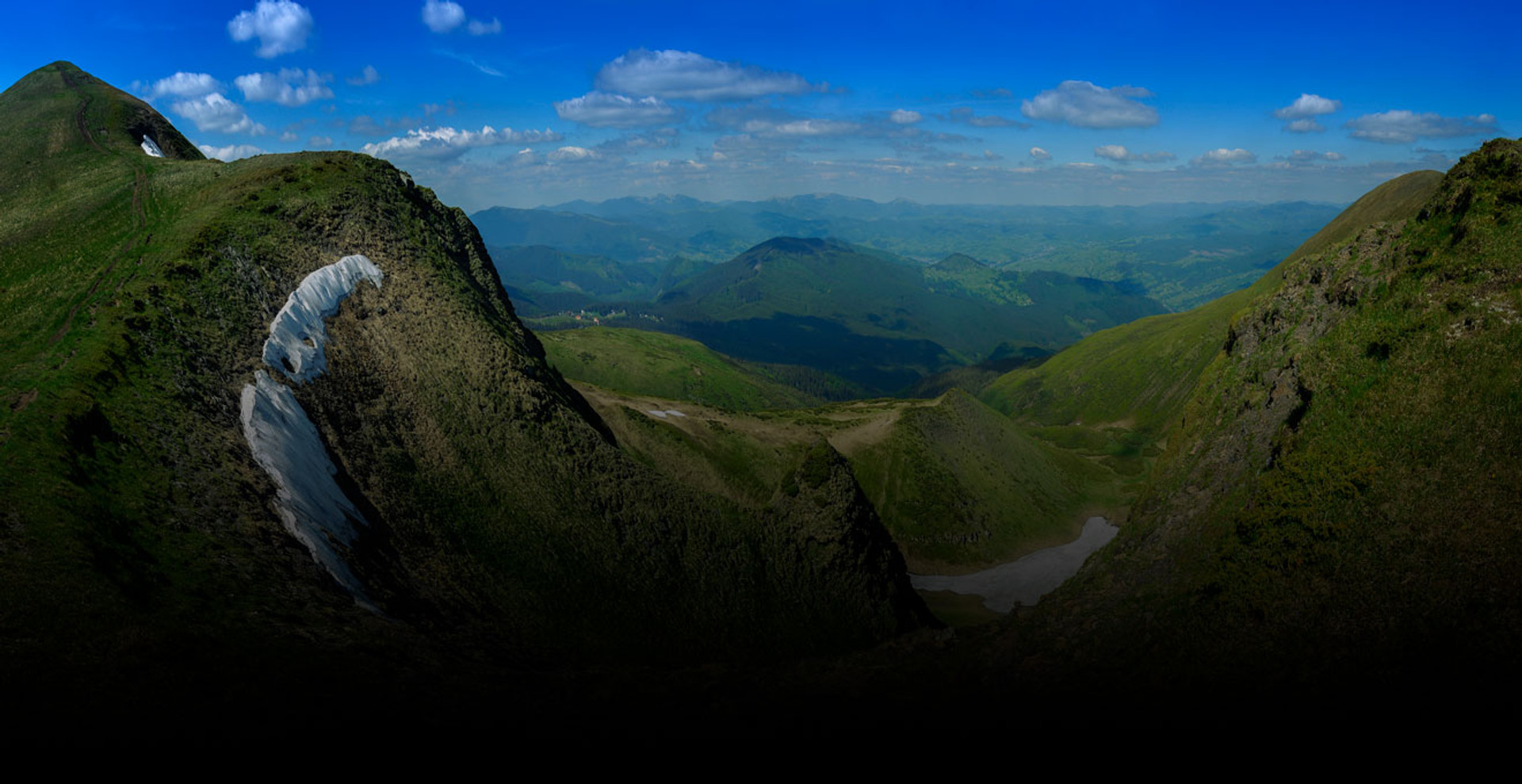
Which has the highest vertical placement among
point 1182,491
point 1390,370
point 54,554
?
point 1390,370

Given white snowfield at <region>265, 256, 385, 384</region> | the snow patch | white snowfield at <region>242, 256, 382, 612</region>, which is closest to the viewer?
the snow patch

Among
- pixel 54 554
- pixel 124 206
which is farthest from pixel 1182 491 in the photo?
pixel 124 206

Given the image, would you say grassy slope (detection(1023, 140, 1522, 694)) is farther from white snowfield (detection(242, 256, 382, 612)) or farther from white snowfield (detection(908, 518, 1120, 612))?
white snowfield (detection(242, 256, 382, 612))

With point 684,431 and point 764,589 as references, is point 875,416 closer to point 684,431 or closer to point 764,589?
point 684,431

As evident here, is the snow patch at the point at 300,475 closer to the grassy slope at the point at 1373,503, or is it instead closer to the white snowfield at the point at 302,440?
the white snowfield at the point at 302,440

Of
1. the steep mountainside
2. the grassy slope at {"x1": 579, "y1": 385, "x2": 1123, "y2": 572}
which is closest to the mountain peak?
the steep mountainside
